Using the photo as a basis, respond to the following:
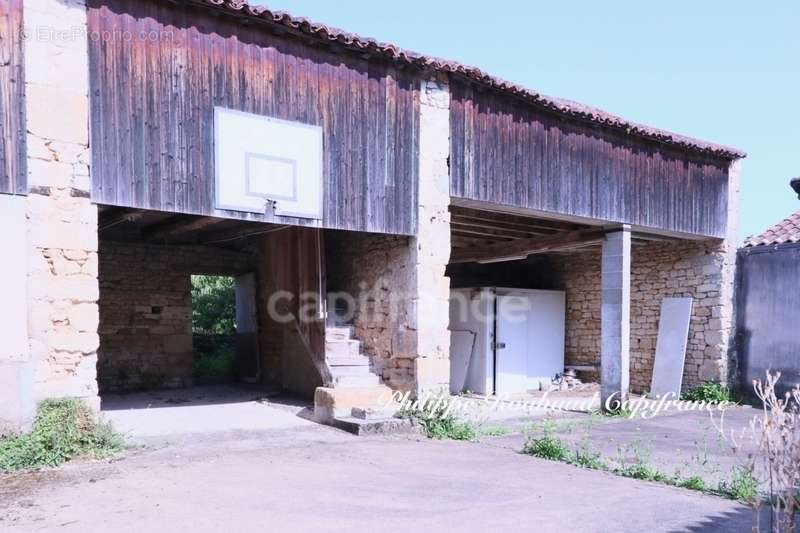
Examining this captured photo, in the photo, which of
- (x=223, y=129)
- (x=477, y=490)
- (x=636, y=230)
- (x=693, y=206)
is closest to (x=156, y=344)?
(x=223, y=129)

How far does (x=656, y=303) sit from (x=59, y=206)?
10.7 metres

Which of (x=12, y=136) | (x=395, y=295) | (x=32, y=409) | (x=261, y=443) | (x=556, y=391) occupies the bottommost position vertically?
(x=556, y=391)

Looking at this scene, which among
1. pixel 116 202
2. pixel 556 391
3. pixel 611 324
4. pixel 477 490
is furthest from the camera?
pixel 556 391

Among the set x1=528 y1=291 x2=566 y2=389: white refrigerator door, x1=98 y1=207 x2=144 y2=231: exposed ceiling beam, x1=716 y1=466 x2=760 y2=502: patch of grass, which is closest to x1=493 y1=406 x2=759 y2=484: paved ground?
x1=716 y1=466 x2=760 y2=502: patch of grass

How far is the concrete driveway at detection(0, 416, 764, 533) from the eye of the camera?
421 cm

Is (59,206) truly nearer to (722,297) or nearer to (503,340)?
(503,340)

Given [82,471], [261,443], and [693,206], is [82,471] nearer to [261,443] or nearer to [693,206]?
[261,443]

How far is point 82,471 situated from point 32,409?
2.55ft

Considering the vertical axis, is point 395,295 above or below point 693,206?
below

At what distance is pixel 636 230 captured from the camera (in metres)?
10.6

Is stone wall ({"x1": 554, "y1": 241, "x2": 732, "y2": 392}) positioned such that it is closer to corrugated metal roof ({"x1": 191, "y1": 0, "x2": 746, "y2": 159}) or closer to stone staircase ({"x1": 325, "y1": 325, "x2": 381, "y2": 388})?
corrugated metal roof ({"x1": 191, "y1": 0, "x2": 746, "y2": 159})

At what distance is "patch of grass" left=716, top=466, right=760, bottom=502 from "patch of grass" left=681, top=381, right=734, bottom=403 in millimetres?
6364

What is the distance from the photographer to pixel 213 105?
21.5 ft

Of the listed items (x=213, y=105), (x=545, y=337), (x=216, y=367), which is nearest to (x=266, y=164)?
(x=213, y=105)
